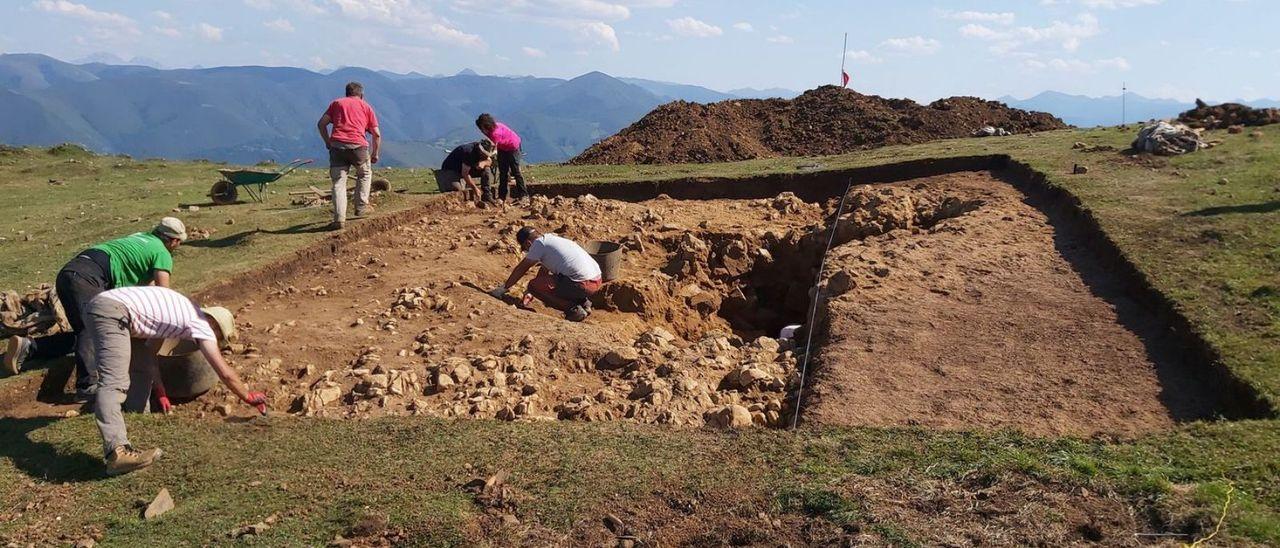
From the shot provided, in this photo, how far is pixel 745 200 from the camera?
12.4 meters

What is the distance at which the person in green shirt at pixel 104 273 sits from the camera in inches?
210

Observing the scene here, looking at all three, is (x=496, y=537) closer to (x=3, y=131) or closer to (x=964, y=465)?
(x=964, y=465)

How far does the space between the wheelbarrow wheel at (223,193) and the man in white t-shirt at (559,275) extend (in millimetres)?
6811

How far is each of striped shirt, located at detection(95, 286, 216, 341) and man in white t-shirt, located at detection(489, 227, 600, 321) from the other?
10.3 ft

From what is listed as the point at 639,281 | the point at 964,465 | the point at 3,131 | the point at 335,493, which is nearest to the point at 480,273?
the point at 639,281

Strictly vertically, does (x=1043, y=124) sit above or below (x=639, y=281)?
above

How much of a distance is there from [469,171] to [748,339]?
15.8ft

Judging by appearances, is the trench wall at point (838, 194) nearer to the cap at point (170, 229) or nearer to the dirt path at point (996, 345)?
the dirt path at point (996, 345)

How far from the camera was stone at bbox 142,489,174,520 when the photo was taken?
156 inches

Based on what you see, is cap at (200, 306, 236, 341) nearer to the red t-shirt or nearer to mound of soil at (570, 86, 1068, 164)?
the red t-shirt

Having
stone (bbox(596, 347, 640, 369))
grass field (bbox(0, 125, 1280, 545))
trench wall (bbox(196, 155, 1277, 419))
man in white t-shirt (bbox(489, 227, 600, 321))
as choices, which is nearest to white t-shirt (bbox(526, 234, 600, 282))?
man in white t-shirt (bbox(489, 227, 600, 321))

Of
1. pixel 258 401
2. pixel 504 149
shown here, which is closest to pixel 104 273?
pixel 258 401

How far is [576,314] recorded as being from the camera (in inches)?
295

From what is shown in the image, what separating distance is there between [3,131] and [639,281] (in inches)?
5032
